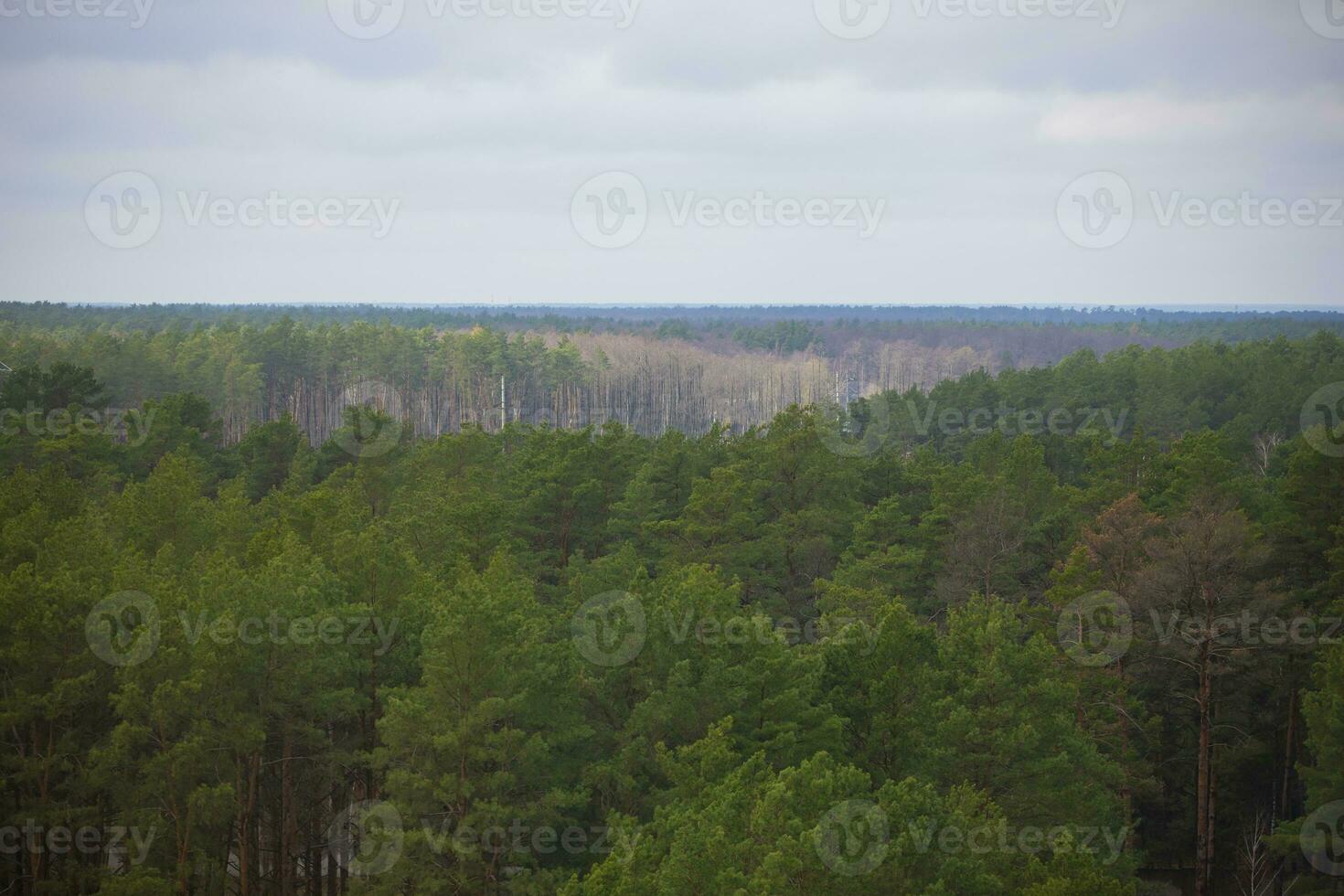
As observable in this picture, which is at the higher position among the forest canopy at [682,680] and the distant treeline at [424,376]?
the distant treeline at [424,376]

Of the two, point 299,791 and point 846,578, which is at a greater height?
point 846,578

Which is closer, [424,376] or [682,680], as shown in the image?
[682,680]

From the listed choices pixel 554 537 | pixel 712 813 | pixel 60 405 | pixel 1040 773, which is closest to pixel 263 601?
pixel 712 813

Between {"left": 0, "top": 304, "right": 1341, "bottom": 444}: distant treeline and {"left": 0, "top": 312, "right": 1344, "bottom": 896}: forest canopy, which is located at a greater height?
{"left": 0, "top": 304, "right": 1341, "bottom": 444}: distant treeline

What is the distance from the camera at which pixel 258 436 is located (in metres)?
55.5

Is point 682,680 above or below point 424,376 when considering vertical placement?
below

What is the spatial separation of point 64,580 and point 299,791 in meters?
7.75

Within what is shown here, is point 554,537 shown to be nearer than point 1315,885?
No

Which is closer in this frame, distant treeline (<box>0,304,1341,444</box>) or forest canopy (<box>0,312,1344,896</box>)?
forest canopy (<box>0,312,1344,896</box>)

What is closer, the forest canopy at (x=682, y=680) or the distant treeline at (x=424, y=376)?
the forest canopy at (x=682, y=680)

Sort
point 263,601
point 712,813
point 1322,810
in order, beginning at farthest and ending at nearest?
point 263,601 < point 1322,810 < point 712,813

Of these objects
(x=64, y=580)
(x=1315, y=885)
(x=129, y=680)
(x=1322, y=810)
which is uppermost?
(x=64, y=580)

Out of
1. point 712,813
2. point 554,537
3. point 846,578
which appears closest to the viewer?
point 712,813

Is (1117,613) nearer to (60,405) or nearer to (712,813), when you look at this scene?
(712,813)
